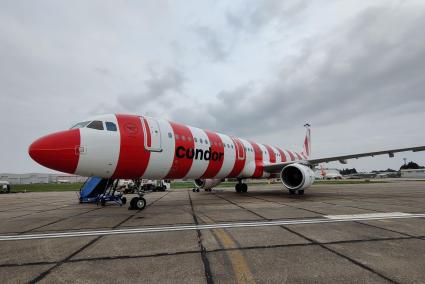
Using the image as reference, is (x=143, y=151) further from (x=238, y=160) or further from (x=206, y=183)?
(x=206, y=183)

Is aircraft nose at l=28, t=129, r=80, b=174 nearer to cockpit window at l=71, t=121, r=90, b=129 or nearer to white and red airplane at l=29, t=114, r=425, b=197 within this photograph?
white and red airplane at l=29, t=114, r=425, b=197

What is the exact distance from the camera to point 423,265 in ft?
12.8

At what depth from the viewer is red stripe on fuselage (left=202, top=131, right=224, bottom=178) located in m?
14.8

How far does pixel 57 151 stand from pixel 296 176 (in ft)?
44.0

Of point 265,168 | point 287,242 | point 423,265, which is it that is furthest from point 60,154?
point 265,168

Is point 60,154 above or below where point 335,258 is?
above

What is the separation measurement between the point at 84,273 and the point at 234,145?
45.6 ft

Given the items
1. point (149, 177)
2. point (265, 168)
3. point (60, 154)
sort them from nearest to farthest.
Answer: point (60, 154), point (149, 177), point (265, 168)

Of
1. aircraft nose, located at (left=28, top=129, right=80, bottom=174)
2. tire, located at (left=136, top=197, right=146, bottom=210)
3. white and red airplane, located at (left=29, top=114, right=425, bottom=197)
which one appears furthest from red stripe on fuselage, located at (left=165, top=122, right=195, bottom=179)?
aircraft nose, located at (left=28, top=129, right=80, bottom=174)

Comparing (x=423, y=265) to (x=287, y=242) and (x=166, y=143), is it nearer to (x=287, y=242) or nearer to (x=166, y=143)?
(x=287, y=242)

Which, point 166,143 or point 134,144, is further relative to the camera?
point 166,143

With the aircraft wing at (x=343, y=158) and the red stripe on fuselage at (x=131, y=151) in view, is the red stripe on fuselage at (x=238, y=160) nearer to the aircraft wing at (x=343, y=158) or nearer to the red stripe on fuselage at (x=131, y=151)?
the aircraft wing at (x=343, y=158)

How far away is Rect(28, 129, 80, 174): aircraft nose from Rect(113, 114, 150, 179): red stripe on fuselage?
1.59m

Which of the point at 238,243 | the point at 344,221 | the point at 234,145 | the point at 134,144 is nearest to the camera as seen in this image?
the point at 238,243
